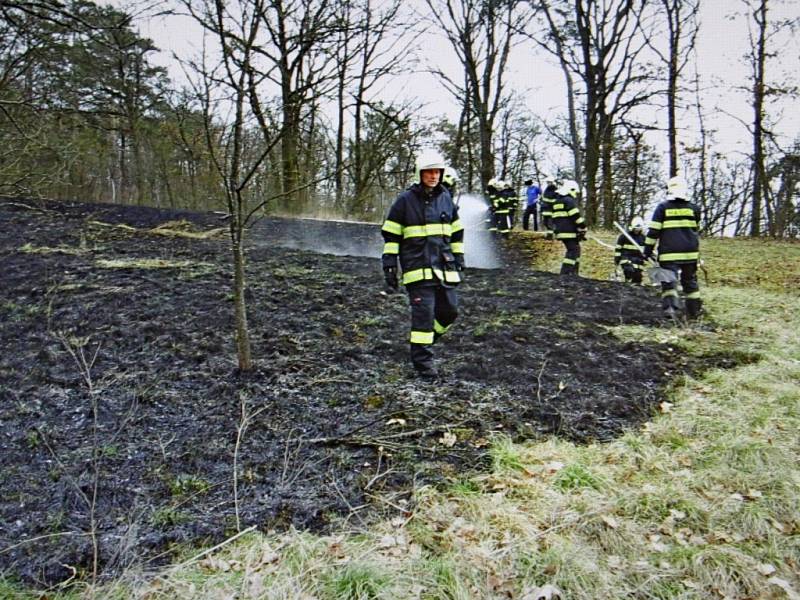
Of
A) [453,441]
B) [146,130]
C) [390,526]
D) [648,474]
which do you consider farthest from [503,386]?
[146,130]

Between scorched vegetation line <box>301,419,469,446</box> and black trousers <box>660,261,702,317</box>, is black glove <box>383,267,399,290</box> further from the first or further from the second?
black trousers <box>660,261,702,317</box>

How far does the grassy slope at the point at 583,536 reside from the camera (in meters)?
2.79

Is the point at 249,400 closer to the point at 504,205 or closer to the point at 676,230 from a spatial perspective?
the point at 676,230

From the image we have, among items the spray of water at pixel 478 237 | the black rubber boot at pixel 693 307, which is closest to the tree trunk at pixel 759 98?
the spray of water at pixel 478 237

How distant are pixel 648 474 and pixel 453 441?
122 centimetres

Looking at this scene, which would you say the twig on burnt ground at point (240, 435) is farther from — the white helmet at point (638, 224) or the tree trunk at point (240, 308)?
the white helmet at point (638, 224)

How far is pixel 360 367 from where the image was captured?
209 inches

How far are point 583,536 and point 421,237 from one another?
272cm

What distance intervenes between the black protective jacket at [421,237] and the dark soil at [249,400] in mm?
883

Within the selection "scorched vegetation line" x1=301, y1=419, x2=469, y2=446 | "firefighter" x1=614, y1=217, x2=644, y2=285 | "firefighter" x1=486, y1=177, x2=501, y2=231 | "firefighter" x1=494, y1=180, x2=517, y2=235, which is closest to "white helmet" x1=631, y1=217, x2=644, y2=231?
"firefighter" x1=614, y1=217, x2=644, y2=285

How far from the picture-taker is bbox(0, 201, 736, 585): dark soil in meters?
3.26

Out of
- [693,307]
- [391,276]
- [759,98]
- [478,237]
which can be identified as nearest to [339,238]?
[478,237]

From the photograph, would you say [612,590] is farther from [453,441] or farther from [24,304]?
[24,304]

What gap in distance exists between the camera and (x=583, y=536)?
3154 millimetres
